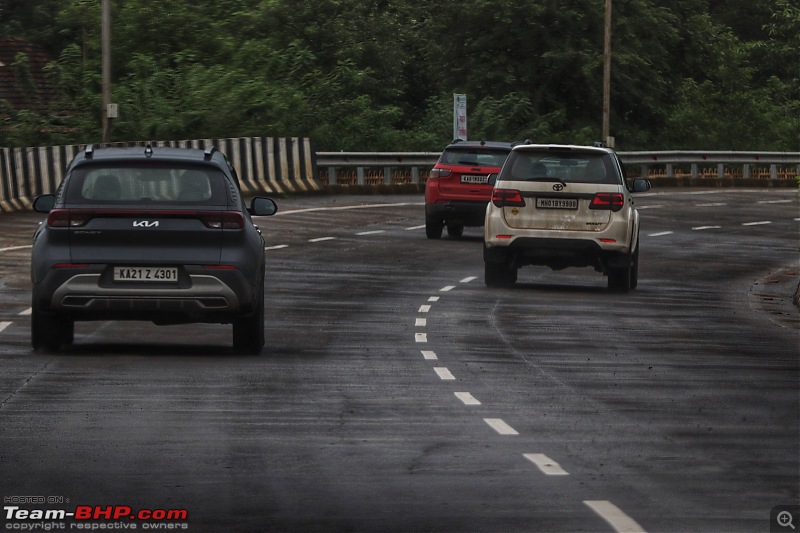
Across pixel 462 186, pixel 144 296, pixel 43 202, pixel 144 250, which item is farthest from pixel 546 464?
pixel 462 186

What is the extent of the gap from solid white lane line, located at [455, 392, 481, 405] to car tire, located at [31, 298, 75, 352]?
3.92 meters

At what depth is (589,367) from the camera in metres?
15.6

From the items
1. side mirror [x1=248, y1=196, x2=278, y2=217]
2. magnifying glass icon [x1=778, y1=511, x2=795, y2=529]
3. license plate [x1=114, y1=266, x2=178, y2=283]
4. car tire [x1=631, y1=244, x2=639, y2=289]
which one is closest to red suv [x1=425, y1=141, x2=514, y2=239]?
car tire [x1=631, y1=244, x2=639, y2=289]

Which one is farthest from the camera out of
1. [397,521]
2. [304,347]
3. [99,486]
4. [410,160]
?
[410,160]

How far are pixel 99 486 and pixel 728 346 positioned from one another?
9565 mm

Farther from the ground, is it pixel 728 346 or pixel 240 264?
pixel 240 264

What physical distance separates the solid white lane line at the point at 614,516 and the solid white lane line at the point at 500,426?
2493 millimetres

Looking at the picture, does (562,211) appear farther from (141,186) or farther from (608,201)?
(141,186)

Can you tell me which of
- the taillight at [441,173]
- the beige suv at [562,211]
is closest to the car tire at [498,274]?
the beige suv at [562,211]

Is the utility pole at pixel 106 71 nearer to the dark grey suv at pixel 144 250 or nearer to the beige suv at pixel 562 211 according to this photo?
the beige suv at pixel 562 211

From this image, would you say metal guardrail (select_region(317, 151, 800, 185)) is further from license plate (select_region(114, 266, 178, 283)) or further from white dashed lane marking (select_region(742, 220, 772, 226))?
license plate (select_region(114, 266, 178, 283))

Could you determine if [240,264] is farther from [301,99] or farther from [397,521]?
[301,99]

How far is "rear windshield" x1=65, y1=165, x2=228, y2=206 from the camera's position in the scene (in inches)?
604

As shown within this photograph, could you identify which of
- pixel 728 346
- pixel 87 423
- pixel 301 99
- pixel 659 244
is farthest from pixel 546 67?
pixel 87 423
